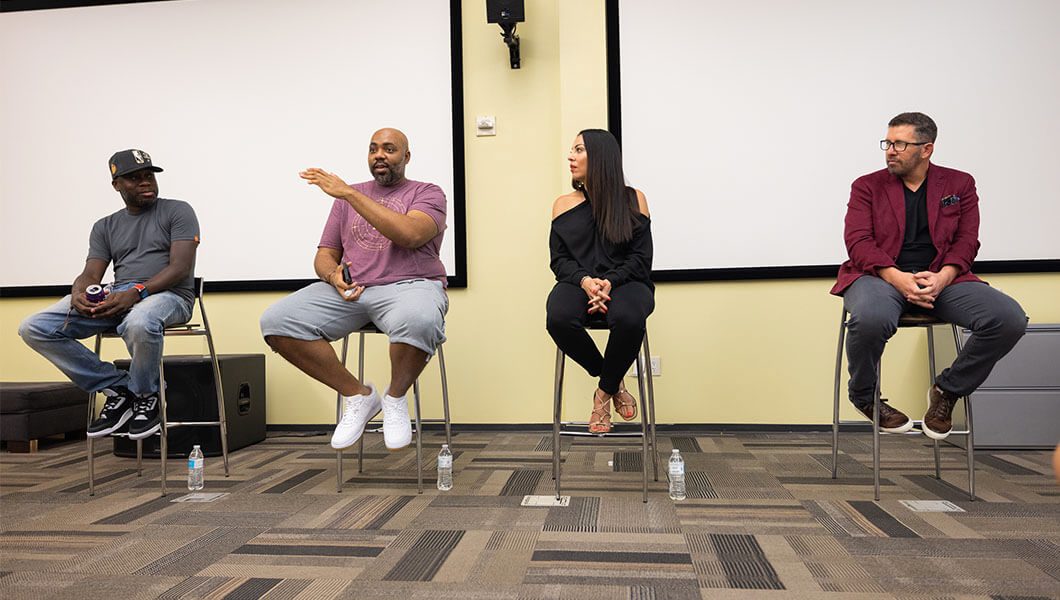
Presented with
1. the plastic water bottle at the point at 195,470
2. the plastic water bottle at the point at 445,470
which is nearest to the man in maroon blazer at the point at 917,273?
A: the plastic water bottle at the point at 445,470

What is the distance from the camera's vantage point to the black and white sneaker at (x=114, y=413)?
248 cm

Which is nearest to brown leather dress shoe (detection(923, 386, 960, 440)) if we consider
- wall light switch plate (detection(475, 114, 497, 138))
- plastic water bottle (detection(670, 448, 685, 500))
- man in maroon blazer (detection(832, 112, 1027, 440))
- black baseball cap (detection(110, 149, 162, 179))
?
man in maroon blazer (detection(832, 112, 1027, 440))

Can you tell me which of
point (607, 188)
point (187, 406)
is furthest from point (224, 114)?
point (607, 188)

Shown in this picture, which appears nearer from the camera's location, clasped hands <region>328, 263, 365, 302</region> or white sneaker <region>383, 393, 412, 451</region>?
white sneaker <region>383, 393, 412, 451</region>

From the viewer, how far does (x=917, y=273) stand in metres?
2.40

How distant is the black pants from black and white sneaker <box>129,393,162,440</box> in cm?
148

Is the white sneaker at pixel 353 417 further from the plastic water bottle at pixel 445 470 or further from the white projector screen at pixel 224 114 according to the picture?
the white projector screen at pixel 224 114

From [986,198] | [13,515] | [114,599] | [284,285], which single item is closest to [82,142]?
[284,285]

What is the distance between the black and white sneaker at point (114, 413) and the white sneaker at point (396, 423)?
3.17 ft

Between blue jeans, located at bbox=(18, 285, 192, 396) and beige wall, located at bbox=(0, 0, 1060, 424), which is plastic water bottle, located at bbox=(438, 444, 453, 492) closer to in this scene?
blue jeans, located at bbox=(18, 285, 192, 396)

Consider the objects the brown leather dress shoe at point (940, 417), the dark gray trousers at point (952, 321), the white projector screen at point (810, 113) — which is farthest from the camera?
the white projector screen at point (810, 113)

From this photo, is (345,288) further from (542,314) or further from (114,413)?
(542,314)

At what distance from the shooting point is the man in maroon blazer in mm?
2271

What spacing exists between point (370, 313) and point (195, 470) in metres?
0.84
